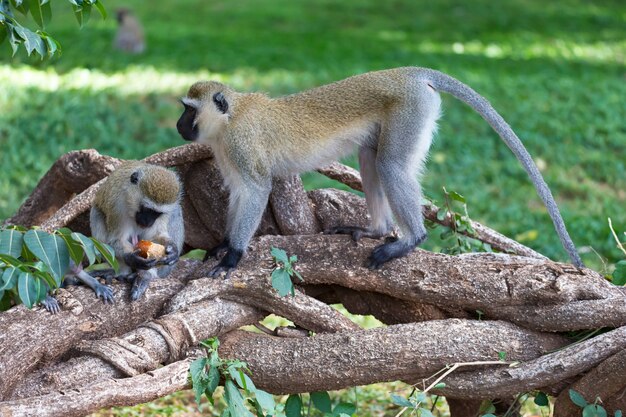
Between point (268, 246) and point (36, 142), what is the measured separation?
4635 millimetres

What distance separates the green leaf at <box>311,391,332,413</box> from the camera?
12.7 feet

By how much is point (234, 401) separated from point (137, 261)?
42.6 inches

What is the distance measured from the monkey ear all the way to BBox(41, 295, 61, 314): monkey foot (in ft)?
4.66

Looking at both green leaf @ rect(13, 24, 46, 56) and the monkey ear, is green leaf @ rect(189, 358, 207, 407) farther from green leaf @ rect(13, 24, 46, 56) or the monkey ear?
the monkey ear

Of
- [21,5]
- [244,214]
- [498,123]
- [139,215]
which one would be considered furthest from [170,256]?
[498,123]

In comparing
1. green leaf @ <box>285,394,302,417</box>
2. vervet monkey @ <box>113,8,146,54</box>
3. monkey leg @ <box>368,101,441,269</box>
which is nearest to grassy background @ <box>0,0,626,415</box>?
vervet monkey @ <box>113,8,146,54</box>

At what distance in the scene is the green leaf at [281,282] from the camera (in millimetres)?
3666

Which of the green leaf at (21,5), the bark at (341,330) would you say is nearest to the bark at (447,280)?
the bark at (341,330)

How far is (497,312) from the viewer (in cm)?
387

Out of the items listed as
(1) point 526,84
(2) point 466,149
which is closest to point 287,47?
(1) point 526,84

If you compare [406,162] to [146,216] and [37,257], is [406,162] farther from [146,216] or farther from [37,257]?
[37,257]

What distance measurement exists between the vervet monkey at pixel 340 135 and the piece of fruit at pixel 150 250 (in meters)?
0.34

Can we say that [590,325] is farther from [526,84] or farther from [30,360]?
[526,84]

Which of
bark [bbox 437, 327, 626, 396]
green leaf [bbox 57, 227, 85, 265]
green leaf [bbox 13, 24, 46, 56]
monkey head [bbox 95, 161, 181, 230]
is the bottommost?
bark [bbox 437, 327, 626, 396]
